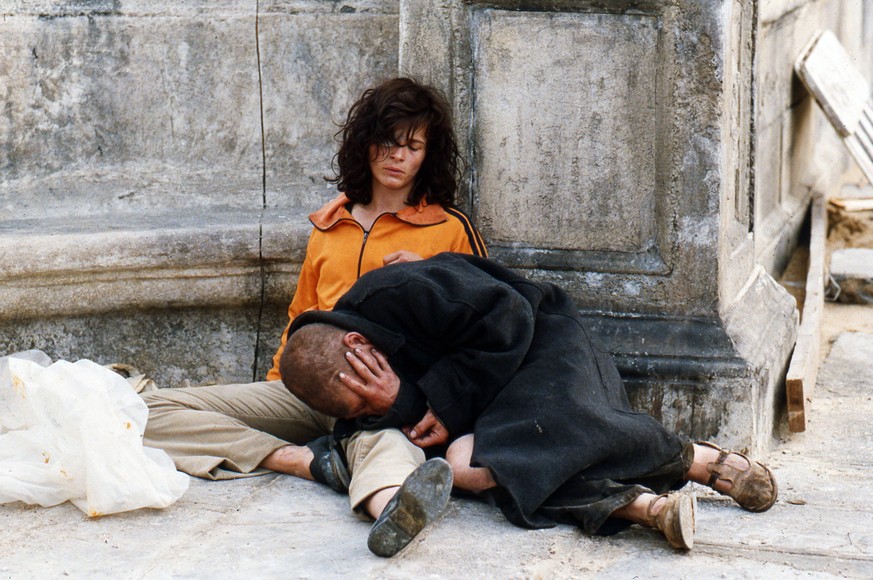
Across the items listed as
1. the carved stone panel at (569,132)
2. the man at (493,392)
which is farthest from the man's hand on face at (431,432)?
the carved stone panel at (569,132)

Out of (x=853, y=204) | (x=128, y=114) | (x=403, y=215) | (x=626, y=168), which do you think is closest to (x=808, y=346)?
(x=626, y=168)

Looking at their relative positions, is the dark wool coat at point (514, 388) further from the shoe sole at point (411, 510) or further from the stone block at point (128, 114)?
the stone block at point (128, 114)

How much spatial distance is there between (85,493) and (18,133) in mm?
1555

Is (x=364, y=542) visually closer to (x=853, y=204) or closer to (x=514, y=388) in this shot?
(x=514, y=388)

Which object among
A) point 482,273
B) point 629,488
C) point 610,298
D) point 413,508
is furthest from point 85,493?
point 610,298

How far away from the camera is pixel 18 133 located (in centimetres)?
375

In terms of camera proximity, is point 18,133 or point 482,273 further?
point 18,133

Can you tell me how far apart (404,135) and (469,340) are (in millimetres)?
677

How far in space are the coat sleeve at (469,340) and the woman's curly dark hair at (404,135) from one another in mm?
526

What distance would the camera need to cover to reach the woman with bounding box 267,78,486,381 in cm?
310

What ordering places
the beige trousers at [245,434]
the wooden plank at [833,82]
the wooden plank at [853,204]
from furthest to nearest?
the wooden plank at [853,204]
the wooden plank at [833,82]
the beige trousers at [245,434]

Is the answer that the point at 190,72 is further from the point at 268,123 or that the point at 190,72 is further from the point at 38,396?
the point at 38,396

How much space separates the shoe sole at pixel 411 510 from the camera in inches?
91.9

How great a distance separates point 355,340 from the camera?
2.75 metres
